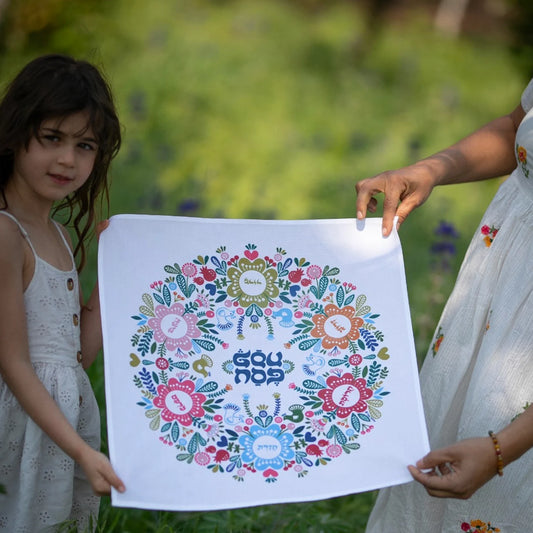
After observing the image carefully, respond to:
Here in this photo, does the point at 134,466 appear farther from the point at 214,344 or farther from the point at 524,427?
the point at 524,427

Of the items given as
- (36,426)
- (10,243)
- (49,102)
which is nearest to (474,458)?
(36,426)

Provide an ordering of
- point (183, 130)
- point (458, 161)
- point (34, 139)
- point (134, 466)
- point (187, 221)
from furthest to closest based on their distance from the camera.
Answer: point (183, 130)
point (458, 161)
point (187, 221)
point (34, 139)
point (134, 466)

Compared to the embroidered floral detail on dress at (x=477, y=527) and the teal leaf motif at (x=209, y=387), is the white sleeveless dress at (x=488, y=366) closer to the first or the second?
the embroidered floral detail on dress at (x=477, y=527)

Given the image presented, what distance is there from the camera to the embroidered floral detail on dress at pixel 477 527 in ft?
5.44

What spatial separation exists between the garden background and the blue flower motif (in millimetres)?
1896

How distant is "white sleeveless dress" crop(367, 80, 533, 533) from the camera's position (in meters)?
1.62

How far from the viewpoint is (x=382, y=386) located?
5.41 feet

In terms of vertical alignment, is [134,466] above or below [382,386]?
below

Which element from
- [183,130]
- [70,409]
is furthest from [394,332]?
[183,130]

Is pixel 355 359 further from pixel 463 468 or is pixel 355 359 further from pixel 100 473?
pixel 100 473

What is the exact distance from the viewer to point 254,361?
1.66 meters

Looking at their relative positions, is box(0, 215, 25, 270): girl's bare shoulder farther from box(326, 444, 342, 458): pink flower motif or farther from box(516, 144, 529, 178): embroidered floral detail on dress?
box(516, 144, 529, 178): embroidered floral detail on dress

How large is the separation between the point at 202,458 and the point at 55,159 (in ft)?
2.42

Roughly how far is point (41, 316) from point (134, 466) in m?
0.42
